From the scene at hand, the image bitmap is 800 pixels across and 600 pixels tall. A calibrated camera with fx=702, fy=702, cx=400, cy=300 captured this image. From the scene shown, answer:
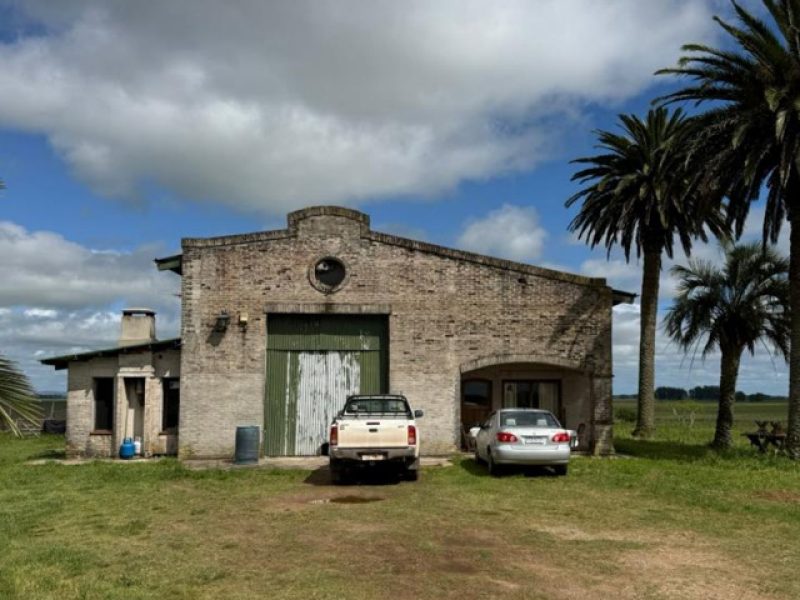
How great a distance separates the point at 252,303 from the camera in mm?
19609

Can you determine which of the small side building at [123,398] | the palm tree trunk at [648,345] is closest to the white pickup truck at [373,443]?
the small side building at [123,398]

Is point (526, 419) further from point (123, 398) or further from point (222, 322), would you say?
point (123, 398)

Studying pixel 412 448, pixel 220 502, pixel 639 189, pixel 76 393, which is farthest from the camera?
pixel 639 189

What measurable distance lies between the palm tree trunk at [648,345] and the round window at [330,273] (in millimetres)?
14433

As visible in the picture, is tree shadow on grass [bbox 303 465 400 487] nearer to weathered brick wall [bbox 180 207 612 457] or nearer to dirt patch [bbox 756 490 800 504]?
weathered brick wall [bbox 180 207 612 457]

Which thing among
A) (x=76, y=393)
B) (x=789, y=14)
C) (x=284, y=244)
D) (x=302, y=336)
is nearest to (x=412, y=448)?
(x=302, y=336)

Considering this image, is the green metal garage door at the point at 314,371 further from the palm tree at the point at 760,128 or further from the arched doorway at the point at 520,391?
the palm tree at the point at 760,128

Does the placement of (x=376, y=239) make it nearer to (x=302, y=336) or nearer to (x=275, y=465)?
(x=302, y=336)

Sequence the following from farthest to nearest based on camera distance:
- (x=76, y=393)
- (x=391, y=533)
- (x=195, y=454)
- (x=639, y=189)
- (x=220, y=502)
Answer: (x=639, y=189) → (x=76, y=393) → (x=195, y=454) → (x=220, y=502) → (x=391, y=533)

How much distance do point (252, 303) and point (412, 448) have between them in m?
7.61

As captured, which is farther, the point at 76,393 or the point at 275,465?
the point at 76,393

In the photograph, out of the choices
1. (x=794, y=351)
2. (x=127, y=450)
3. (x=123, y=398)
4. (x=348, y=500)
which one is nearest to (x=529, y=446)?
(x=348, y=500)

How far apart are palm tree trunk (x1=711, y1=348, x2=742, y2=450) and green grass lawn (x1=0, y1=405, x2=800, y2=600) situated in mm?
9794

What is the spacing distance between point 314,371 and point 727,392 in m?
15.4
